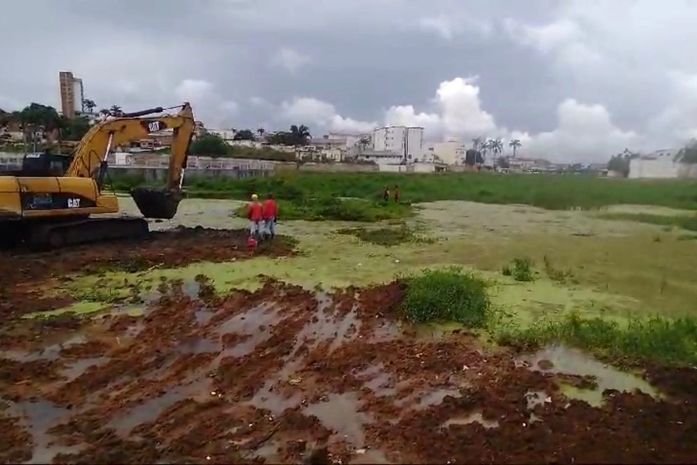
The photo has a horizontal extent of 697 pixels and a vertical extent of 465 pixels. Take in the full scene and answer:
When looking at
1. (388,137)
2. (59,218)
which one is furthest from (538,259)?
(388,137)

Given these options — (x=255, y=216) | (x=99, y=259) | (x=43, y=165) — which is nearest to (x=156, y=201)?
(x=43, y=165)

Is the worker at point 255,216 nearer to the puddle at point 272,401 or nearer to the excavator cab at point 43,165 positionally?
the excavator cab at point 43,165

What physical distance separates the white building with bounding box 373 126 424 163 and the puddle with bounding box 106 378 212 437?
432 feet

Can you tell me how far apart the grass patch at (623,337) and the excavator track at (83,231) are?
37.4ft

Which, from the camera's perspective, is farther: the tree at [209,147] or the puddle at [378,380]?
the tree at [209,147]

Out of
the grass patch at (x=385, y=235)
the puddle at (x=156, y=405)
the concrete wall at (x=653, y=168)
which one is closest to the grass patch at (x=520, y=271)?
the grass patch at (x=385, y=235)

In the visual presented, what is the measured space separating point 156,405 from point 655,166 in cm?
7798

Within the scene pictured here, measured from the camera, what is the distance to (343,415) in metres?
6.01

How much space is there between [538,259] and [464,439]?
35.3 feet

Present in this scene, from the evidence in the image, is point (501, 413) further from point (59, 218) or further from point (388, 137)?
point (388, 137)

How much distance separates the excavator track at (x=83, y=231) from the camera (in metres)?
15.0

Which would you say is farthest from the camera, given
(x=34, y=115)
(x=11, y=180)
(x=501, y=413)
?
(x=34, y=115)

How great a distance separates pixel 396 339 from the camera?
8578mm

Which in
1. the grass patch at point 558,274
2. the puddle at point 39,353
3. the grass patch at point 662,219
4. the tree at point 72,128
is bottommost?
the grass patch at point 662,219
